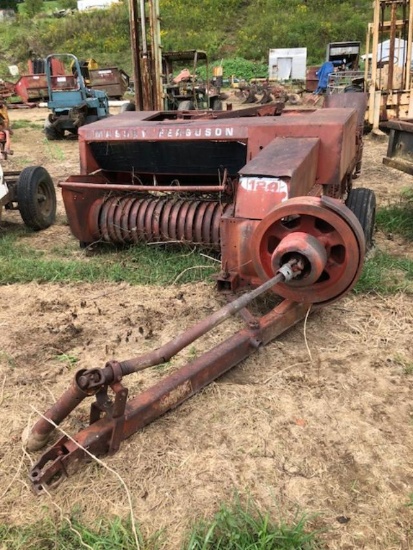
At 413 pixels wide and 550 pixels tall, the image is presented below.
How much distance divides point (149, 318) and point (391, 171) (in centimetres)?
534

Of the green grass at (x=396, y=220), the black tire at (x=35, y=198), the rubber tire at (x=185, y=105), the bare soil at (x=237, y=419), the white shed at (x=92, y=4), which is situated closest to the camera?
the bare soil at (x=237, y=419)

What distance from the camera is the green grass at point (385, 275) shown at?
3.76 m

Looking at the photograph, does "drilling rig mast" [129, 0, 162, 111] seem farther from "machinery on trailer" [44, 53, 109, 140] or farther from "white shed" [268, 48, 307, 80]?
"white shed" [268, 48, 307, 80]

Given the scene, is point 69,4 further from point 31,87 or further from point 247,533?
point 247,533

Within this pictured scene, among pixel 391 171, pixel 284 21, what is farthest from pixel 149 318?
pixel 284 21

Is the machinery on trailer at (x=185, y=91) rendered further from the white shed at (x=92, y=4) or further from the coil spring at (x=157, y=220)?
the white shed at (x=92, y=4)

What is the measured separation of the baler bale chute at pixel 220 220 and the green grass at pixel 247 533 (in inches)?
21.8

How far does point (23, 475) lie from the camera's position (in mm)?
2230

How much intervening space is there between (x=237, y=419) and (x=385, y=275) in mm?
1954

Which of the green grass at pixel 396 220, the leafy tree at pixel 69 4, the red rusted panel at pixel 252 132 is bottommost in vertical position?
the green grass at pixel 396 220

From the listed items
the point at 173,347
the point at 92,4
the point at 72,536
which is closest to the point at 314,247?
the point at 173,347

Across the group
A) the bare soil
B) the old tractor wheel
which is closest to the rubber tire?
the bare soil

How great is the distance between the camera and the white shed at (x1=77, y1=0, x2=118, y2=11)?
36.5 metres

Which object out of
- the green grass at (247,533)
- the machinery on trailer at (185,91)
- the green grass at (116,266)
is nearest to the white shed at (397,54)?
the machinery on trailer at (185,91)
